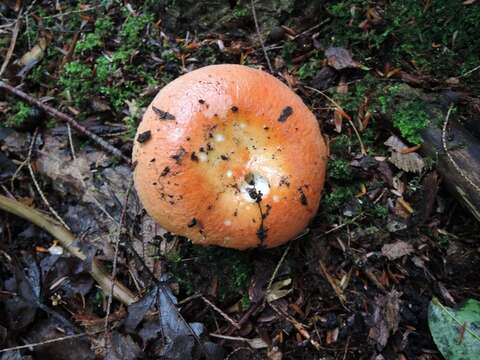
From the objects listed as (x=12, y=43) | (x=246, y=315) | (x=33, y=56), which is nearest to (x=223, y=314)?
(x=246, y=315)

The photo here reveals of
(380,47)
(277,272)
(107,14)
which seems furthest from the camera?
(107,14)

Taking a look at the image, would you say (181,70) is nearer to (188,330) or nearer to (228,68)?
(228,68)

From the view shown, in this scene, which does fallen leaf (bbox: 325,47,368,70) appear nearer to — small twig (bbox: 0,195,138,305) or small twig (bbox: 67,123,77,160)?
small twig (bbox: 67,123,77,160)

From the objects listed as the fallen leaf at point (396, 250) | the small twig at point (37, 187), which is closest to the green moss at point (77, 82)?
the small twig at point (37, 187)

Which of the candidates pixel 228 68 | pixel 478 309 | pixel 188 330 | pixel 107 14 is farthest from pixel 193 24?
pixel 478 309

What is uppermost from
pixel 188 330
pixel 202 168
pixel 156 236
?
pixel 202 168

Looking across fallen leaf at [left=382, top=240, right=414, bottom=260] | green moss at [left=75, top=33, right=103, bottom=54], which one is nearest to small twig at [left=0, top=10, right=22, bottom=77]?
green moss at [left=75, top=33, right=103, bottom=54]

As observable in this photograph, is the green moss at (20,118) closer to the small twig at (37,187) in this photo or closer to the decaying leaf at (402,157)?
the small twig at (37,187)
